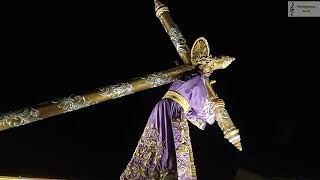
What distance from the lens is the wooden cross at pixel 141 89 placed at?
2.21 meters

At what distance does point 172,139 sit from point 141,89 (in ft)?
0.95

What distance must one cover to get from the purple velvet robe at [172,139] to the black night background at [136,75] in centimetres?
34

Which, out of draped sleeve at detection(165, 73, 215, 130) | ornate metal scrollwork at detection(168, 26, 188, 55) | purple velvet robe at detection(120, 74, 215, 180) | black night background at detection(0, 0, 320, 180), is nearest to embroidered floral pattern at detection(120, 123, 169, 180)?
purple velvet robe at detection(120, 74, 215, 180)

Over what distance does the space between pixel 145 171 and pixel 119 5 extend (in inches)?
38.5

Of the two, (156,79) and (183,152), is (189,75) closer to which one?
(156,79)

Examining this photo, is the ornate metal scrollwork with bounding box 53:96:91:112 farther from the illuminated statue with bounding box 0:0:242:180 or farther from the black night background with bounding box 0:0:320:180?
the black night background with bounding box 0:0:320:180

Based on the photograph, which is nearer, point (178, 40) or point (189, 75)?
point (189, 75)

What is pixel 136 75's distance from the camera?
2.79 metres

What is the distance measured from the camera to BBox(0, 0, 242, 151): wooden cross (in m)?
2.21

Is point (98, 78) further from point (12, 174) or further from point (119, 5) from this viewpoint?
point (12, 174)

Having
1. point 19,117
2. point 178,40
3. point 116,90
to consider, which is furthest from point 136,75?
point 19,117

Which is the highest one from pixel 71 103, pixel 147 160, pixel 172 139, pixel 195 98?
pixel 195 98

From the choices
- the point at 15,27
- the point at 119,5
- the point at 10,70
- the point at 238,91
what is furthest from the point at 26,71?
the point at 238,91

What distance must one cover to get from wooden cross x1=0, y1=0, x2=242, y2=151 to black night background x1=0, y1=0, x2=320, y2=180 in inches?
8.1
